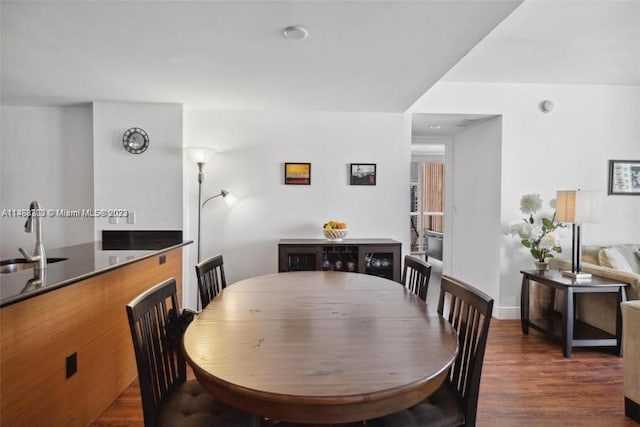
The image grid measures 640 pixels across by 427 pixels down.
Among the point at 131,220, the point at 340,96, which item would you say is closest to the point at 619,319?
the point at 340,96

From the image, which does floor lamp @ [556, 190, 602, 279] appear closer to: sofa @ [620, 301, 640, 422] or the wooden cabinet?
sofa @ [620, 301, 640, 422]

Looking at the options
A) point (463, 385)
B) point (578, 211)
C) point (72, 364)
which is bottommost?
point (72, 364)

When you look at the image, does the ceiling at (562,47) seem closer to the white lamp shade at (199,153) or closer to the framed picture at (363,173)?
the framed picture at (363,173)

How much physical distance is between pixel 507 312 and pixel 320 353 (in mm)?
3371

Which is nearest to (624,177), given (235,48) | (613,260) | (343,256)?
(613,260)

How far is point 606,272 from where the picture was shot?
293 centimetres

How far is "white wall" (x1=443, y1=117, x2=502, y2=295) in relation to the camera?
3.78 meters

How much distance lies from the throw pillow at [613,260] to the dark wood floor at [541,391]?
84cm

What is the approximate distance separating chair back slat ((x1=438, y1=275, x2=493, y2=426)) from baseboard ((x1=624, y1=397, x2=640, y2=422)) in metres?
1.44

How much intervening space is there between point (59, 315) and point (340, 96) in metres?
2.67

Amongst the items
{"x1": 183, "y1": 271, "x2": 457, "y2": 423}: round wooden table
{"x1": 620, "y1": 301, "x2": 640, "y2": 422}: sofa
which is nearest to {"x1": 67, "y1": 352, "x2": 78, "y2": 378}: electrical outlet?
{"x1": 183, "y1": 271, "x2": 457, "y2": 423}: round wooden table

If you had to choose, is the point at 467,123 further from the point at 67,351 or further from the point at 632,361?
the point at 67,351

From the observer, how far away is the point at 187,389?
1.40 meters

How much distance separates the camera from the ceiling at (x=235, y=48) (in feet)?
5.69
